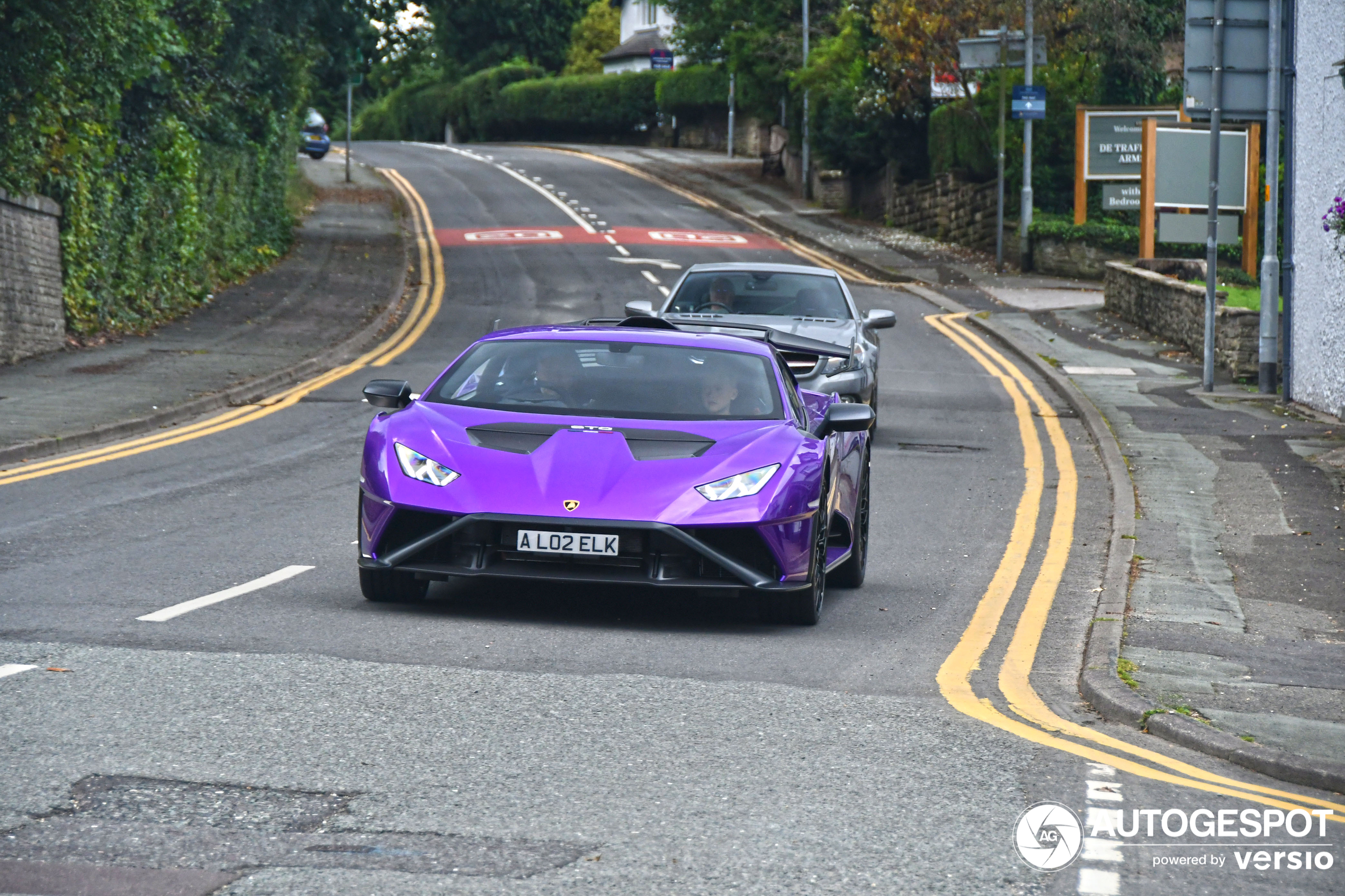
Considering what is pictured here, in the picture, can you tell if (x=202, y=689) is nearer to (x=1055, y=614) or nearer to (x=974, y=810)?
(x=974, y=810)

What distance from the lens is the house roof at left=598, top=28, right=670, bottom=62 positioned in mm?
96375

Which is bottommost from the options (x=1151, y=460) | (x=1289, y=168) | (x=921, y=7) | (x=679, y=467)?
(x=1151, y=460)

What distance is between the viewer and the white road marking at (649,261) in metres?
37.7

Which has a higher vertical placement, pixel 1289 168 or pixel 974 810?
pixel 1289 168

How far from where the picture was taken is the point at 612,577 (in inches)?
312

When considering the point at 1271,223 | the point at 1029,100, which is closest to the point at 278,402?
the point at 1271,223

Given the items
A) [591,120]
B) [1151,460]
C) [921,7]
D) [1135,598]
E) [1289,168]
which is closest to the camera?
[1135,598]

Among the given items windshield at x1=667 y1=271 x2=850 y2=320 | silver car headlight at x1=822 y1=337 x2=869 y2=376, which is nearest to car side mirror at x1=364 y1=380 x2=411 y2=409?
silver car headlight at x1=822 y1=337 x2=869 y2=376

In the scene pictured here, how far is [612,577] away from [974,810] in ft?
9.79

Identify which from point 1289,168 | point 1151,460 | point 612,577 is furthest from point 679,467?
point 1289,168

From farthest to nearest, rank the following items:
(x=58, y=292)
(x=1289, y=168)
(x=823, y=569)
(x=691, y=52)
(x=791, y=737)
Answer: (x=691, y=52)
(x=58, y=292)
(x=1289, y=168)
(x=823, y=569)
(x=791, y=737)

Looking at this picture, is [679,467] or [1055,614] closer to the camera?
[679,467]

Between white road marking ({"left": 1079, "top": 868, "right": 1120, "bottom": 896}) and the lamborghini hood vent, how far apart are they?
12.5ft

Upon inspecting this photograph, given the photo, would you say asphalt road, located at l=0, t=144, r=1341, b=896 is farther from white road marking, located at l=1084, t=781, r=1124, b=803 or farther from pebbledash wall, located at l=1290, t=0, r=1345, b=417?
pebbledash wall, located at l=1290, t=0, r=1345, b=417
